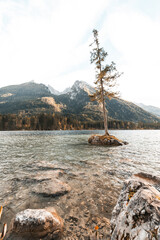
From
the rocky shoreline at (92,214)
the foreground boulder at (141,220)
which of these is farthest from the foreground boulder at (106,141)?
the foreground boulder at (141,220)

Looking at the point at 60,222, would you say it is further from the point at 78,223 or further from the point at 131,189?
the point at 131,189

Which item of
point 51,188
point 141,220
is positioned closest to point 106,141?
point 51,188

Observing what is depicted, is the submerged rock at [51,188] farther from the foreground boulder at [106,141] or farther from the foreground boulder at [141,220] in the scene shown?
the foreground boulder at [106,141]

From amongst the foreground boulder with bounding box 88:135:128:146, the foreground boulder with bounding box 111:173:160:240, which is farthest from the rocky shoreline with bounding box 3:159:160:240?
the foreground boulder with bounding box 88:135:128:146

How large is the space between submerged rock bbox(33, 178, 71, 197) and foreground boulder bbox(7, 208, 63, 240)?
181 centimetres

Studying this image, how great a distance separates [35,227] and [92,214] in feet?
6.21

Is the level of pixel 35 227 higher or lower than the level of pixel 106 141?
higher

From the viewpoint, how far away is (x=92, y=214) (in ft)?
13.0

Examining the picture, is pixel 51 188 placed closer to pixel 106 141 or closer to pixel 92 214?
pixel 92 214

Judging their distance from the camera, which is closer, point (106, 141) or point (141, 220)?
point (141, 220)

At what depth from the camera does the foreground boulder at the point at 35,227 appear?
3012 mm

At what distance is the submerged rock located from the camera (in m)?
5.21

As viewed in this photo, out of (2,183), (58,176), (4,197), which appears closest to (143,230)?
(4,197)

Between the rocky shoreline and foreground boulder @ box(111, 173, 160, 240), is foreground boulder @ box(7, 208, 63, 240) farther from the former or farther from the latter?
foreground boulder @ box(111, 173, 160, 240)
